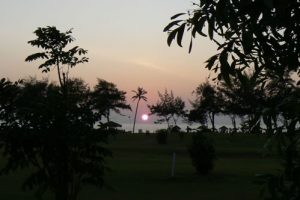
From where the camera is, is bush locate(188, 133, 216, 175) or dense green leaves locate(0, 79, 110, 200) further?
bush locate(188, 133, 216, 175)

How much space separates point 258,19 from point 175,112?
102348 millimetres

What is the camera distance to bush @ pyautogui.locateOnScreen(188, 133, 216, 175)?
21.7m

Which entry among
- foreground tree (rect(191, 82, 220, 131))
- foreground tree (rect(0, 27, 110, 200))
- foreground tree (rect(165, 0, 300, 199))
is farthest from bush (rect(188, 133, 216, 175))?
foreground tree (rect(191, 82, 220, 131))

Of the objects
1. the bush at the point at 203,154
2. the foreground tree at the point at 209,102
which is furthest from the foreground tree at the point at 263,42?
the foreground tree at the point at 209,102

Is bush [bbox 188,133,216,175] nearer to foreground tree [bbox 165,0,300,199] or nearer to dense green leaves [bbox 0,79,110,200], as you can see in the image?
dense green leaves [bbox 0,79,110,200]

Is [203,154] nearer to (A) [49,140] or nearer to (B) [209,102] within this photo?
(A) [49,140]

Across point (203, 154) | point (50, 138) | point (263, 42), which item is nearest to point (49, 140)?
point (50, 138)

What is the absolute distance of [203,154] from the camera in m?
21.9

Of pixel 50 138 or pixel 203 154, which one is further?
pixel 203 154

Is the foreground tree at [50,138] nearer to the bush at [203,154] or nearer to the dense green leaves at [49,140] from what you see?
the dense green leaves at [49,140]

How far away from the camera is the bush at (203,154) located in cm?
2173

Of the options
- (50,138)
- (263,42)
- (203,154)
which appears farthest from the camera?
(203,154)

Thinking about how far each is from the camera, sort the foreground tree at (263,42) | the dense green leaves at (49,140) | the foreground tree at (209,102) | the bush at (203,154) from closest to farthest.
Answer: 1. the foreground tree at (263,42)
2. the dense green leaves at (49,140)
3. the bush at (203,154)
4. the foreground tree at (209,102)

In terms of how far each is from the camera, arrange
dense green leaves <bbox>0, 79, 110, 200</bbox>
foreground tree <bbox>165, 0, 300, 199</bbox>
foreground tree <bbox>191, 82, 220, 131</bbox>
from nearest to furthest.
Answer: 1. foreground tree <bbox>165, 0, 300, 199</bbox>
2. dense green leaves <bbox>0, 79, 110, 200</bbox>
3. foreground tree <bbox>191, 82, 220, 131</bbox>
